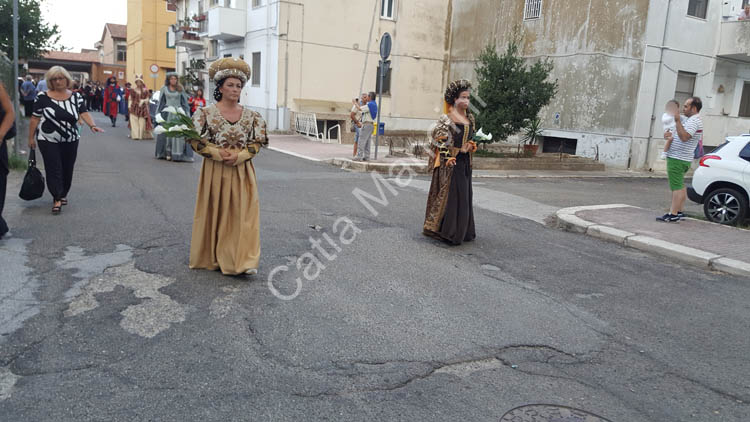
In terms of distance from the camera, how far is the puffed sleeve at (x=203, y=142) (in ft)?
16.9

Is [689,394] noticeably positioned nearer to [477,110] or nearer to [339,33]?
[477,110]

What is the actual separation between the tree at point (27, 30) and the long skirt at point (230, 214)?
25.0 m

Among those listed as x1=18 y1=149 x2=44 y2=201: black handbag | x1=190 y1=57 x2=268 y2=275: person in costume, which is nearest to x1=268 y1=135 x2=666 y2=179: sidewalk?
x1=18 y1=149 x2=44 y2=201: black handbag

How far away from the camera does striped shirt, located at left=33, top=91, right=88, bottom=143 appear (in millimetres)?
7172

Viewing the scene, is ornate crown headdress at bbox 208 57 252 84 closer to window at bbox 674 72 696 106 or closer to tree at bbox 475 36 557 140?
tree at bbox 475 36 557 140

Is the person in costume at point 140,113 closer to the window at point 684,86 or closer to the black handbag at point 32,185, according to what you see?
the black handbag at point 32,185

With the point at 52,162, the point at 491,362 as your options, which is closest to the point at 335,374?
the point at 491,362

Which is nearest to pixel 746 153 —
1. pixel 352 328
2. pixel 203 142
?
pixel 352 328

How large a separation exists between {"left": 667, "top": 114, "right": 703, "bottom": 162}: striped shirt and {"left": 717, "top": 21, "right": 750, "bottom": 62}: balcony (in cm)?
1511

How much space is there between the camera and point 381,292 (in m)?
5.21

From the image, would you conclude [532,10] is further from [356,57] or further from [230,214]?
[230,214]

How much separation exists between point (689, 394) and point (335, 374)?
2.22 m

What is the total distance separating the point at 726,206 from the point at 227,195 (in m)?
8.27

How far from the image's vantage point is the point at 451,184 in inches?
281
